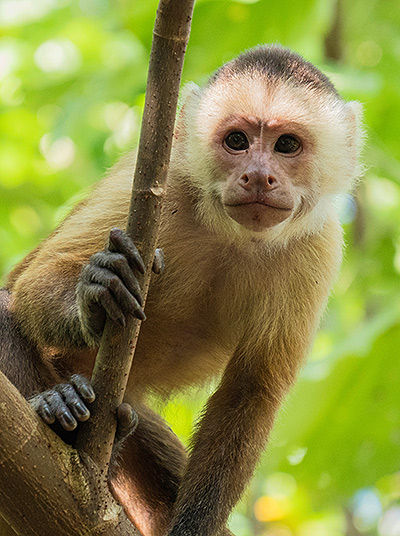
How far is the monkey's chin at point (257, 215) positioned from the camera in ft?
16.8

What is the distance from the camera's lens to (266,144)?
5.33 m

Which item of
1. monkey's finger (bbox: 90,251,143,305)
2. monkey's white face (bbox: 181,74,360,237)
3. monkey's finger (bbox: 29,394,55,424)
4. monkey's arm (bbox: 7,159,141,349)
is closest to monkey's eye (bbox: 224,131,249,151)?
monkey's white face (bbox: 181,74,360,237)

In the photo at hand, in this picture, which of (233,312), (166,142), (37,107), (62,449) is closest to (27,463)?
(62,449)

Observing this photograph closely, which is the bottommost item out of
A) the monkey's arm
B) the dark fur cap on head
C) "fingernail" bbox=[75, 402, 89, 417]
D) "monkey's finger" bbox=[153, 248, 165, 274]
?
"fingernail" bbox=[75, 402, 89, 417]

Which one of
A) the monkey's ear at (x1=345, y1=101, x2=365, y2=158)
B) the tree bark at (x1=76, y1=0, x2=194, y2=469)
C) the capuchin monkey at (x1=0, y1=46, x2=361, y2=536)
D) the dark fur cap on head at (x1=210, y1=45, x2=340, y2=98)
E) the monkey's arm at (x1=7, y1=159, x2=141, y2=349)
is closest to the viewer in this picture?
the tree bark at (x1=76, y1=0, x2=194, y2=469)

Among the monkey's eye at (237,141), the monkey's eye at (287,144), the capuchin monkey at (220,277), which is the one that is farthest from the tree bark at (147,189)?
the monkey's eye at (287,144)

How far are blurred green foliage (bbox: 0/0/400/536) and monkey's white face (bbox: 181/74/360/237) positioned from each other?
1210mm

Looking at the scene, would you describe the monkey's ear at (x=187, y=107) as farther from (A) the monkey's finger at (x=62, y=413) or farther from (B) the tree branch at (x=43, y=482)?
(B) the tree branch at (x=43, y=482)

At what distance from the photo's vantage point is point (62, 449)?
179 inches

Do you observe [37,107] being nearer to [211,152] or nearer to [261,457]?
[211,152]

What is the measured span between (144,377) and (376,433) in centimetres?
249

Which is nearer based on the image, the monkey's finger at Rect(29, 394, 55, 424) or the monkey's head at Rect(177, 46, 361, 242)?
the monkey's finger at Rect(29, 394, 55, 424)

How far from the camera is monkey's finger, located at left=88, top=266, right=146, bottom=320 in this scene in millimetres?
4434

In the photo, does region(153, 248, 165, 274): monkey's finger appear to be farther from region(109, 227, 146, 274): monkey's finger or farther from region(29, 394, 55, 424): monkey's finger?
region(29, 394, 55, 424): monkey's finger
